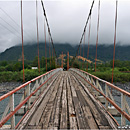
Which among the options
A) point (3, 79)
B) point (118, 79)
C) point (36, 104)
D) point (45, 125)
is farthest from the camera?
point (3, 79)

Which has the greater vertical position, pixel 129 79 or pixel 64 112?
pixel 64 112

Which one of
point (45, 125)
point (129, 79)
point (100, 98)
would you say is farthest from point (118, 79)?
point (45, 125)

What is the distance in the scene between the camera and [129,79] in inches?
1825

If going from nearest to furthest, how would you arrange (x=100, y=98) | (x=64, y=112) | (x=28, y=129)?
1. (x=28, y=129)
2. (x=64, y=112)
3. (x=100, y=98)

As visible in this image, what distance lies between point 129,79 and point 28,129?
2007 inches

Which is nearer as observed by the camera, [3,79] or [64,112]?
[64,112]

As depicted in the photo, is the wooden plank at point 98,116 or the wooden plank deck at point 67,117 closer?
the wooden plank deck at point 67,117

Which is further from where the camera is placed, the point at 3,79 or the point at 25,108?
the point at 3,79

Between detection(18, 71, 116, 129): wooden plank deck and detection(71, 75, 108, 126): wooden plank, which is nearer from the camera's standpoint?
detection(18, 71, 116, 129): wooden plank deck

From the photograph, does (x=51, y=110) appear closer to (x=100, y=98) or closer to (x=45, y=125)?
(x=45, y=125)

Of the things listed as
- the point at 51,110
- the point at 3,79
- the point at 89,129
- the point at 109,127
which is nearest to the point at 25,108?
the point at 51,110

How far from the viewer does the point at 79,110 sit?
3.80 m

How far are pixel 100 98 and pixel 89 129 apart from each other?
240 centimetres

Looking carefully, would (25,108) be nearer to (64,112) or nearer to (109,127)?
(64,112)
